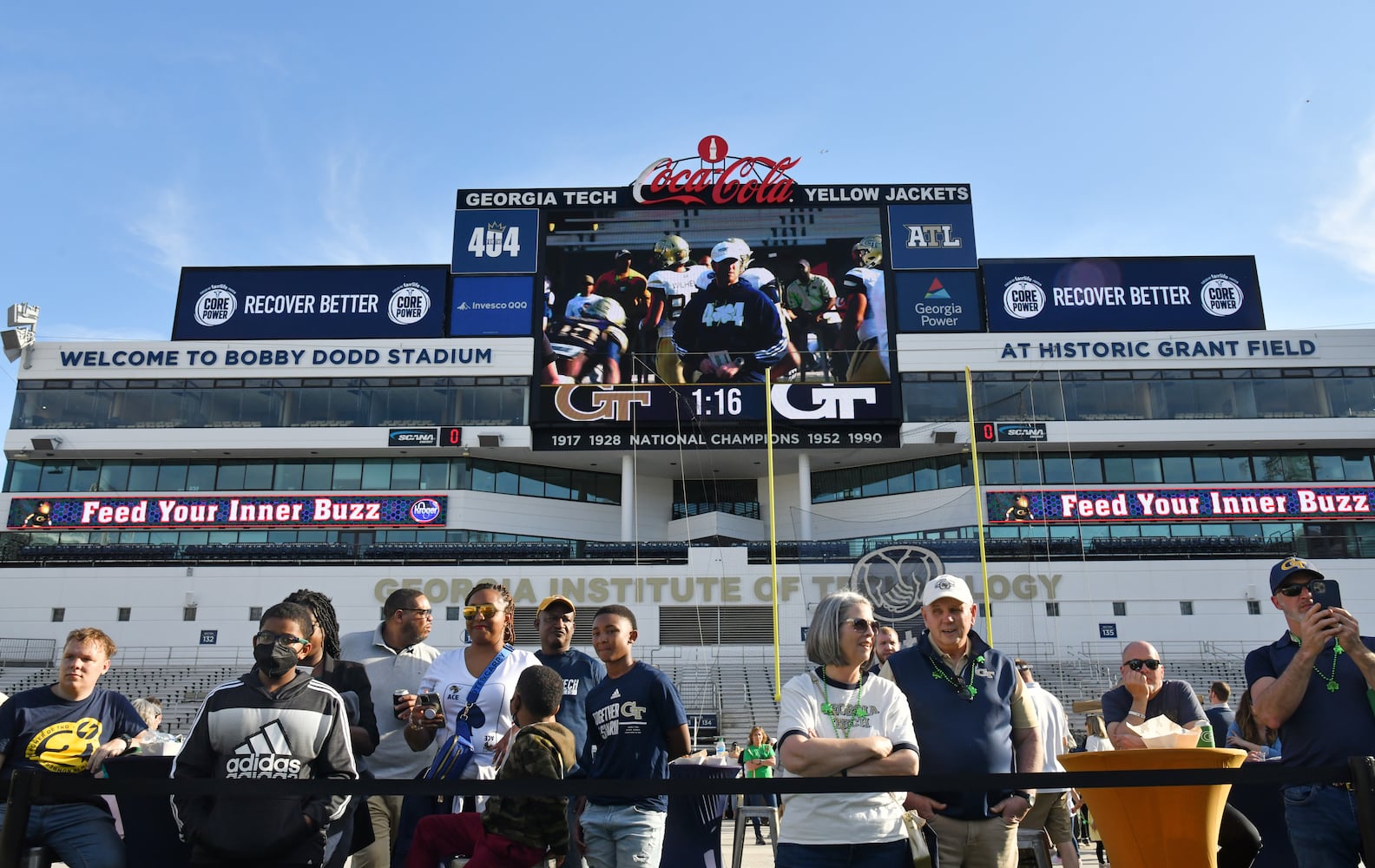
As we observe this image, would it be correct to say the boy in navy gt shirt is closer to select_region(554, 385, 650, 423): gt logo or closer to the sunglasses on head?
the sunglasses on head

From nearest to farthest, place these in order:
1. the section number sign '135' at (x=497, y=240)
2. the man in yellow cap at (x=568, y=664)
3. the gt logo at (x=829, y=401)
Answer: the man in yellow cap at (x=568, y=664)
the gt logo at (x=829, y=401)
the section number sign '135' at (x=497, y=240)

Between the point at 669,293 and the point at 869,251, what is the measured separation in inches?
286

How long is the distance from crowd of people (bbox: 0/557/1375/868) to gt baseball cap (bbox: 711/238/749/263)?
A: 29576 mm

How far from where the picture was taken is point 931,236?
35375mm

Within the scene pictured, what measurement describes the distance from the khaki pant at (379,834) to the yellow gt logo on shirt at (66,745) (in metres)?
1.51

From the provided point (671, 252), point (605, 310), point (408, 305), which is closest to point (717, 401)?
point (605, 310)

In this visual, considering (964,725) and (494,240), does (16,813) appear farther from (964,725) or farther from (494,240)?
(494,240)

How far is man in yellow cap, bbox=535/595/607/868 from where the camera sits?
577 centimetres

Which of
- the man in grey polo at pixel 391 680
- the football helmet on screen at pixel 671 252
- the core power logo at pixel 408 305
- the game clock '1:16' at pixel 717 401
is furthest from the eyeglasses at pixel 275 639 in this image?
the core power logo at pixel 408 305

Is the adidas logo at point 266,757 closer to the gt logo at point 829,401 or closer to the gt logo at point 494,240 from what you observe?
the gt logo at point 829,401

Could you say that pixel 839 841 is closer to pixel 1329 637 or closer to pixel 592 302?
pixel 1329 637

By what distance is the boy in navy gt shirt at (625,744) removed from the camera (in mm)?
4941

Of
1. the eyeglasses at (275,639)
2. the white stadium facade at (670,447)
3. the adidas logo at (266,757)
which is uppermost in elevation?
the white stadium facade at (670,447)

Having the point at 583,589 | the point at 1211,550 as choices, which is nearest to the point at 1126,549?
the point at 1211,550
